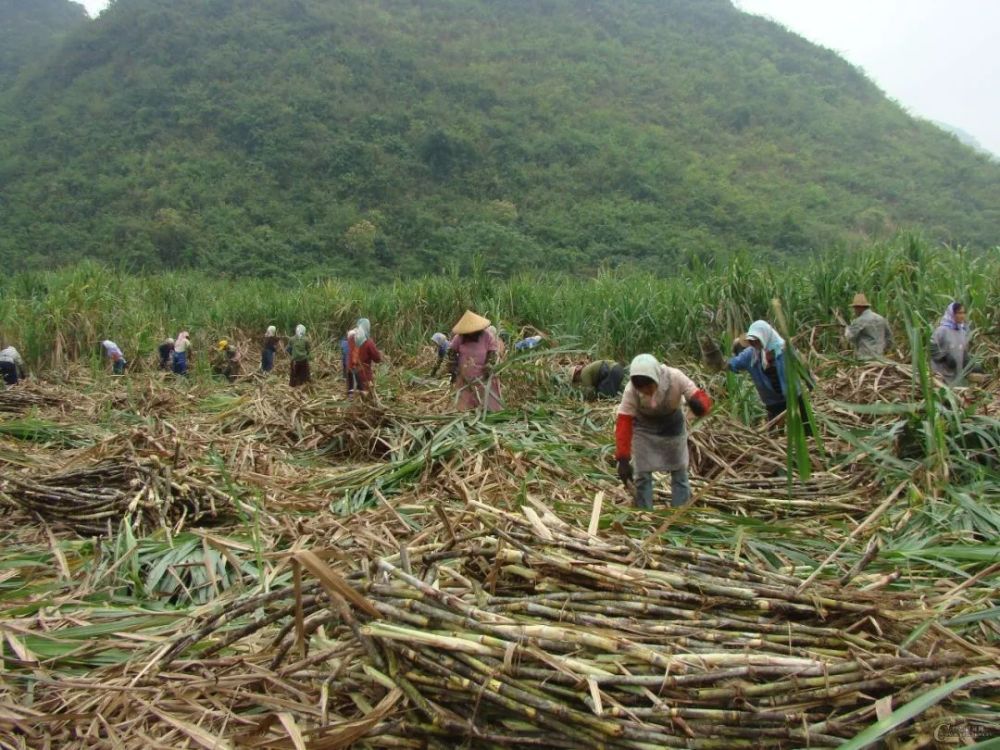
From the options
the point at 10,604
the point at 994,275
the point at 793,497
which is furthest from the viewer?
the point at 994,275

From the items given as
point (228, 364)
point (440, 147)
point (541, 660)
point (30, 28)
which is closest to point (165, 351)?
point (228, 364)

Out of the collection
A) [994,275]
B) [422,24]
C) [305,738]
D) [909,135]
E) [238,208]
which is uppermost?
[422,24]

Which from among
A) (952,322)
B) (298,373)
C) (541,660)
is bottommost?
(298,373)

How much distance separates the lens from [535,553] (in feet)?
7.37

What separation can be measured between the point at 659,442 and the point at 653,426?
0.09 metres

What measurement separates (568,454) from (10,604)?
3086mm

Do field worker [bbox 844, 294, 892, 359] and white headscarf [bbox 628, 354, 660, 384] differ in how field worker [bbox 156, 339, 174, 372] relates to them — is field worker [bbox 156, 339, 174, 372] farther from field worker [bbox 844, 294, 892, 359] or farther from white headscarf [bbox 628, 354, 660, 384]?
white headscarf [bbox 628, 354, 660, 384]

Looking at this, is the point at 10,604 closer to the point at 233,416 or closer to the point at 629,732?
the point at 629,732

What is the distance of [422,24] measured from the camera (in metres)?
56.9

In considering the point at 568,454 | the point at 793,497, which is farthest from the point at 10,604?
the point at 793,497

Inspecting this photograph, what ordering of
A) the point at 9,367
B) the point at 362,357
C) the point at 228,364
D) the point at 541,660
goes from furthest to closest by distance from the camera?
the point at 228,364 < the point at 9,367 < the point at 362,357 < the point at 541,660

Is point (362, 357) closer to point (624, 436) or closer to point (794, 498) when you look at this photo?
point (624, 436)

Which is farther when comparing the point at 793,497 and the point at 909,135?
the point at 909,135

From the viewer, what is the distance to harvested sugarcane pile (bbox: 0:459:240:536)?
403 centimetres
